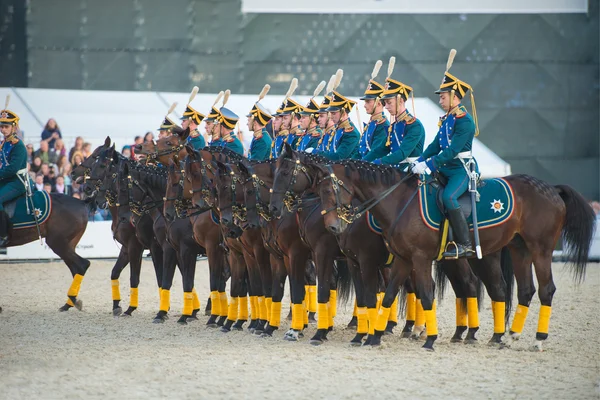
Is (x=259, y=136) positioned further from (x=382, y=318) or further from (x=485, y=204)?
(x=485, y=204)

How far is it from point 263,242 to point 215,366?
2643 millimetres

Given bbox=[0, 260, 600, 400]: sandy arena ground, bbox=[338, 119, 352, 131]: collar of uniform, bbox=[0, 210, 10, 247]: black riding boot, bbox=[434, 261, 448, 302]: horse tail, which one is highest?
bbox=[338, 119, 352, 131]: collar of uniform

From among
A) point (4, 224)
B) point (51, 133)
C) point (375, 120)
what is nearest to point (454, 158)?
point (375, 120)

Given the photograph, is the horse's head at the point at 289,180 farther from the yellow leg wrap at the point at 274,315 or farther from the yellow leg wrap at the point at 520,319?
the yellow leg wrap at the point at 520,319

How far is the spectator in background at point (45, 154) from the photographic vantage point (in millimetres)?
18516

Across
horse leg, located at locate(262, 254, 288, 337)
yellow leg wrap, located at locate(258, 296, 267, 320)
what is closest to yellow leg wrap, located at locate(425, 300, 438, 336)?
horse leg, located at locate(262, 254, 288, 337)

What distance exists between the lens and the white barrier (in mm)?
19078

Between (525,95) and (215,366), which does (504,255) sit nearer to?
(215,366)

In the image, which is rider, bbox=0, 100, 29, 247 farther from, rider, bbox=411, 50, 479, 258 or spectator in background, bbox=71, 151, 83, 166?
rider, bbox=411, 50, 479, 258

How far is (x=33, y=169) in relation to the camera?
60.4ft

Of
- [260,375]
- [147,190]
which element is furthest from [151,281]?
[260,375]

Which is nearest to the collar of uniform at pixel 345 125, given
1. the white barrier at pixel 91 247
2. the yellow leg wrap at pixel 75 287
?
the yellow leg wrap at pixel 75 287

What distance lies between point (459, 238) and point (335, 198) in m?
1.28

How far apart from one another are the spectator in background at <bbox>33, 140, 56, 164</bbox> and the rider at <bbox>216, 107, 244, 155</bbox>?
24.0 feet
